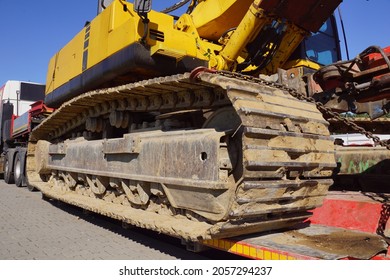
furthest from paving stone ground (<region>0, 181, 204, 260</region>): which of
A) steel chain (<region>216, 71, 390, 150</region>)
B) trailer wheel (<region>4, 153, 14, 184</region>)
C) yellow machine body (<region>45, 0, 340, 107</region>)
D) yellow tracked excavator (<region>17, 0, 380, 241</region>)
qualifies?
trailer wheel (<region>4, 153, 14, 184</region>)

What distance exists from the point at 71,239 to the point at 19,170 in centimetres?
764

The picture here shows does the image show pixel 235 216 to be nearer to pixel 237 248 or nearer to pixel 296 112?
pixel 237 248

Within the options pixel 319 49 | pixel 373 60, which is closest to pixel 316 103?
pixel 373 60

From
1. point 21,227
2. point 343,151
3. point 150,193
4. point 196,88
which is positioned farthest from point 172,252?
point 343,151

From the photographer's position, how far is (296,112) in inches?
131

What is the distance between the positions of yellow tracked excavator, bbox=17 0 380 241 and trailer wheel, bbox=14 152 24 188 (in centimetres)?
481

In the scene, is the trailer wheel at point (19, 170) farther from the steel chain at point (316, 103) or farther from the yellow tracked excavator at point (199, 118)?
the steel chain at point (316, 103)

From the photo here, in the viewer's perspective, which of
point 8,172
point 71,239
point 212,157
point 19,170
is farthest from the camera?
point 8,172

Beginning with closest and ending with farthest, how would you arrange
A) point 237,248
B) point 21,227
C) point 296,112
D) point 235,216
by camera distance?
point 235,216, point 237,248, point 296,112, point 21,227

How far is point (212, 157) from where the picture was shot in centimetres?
322

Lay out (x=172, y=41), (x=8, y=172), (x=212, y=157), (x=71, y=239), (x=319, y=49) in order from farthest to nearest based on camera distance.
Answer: (x=8, y=172)
(x=319, y=49)
(x=71, y=239)
(x=172, y=41)
(x=212, y=157)

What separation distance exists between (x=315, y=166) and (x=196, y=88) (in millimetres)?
1339

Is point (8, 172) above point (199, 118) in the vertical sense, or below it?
below

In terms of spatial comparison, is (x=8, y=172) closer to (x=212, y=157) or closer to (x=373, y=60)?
(x=212, y=157)
